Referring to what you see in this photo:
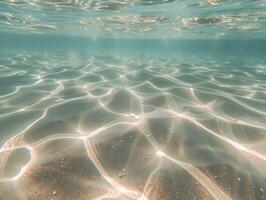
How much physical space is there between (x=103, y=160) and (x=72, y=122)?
1.26m

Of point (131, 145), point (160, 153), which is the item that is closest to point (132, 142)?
point (131, 145)

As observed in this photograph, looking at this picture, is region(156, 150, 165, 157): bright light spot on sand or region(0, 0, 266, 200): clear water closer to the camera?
region(0, 0, 266, 200): clear water

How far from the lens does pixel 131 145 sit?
318 centimetres

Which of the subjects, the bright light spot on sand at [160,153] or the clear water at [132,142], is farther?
the bright light spot on sand at [160,153]

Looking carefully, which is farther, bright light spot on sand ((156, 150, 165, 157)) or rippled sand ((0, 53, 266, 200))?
bright light spot on sand ((156, 150, 165, 157))

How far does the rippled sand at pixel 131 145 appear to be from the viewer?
240 centimetres

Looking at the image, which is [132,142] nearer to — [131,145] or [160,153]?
[131,145]

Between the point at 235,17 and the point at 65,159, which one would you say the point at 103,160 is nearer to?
the point at 65,159

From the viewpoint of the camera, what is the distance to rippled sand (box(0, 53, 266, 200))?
7.89 feet

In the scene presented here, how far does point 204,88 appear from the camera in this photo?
636cm

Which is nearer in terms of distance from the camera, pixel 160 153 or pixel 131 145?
pixel 160 153

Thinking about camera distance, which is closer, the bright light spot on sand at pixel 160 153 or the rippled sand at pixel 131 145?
the rippled sand at pixel 131 145

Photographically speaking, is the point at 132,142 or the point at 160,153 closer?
the point at 160,153

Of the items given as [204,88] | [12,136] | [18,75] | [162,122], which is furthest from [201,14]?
[12,136]
